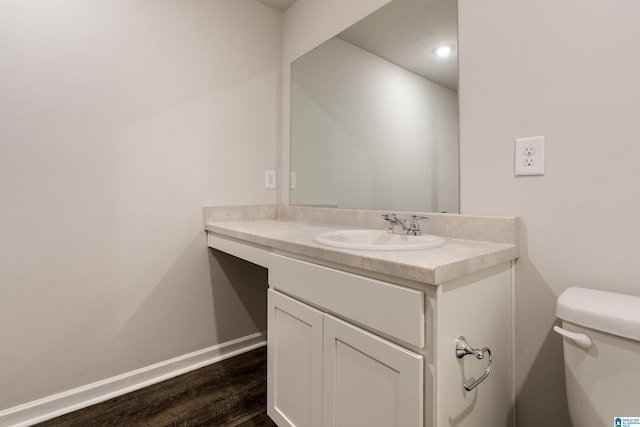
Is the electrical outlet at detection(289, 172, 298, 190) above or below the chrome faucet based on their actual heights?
above

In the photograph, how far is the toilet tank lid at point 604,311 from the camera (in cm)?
66

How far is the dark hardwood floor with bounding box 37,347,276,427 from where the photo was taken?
1.32 m

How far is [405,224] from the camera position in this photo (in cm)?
133

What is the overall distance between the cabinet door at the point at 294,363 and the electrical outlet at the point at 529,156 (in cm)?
80

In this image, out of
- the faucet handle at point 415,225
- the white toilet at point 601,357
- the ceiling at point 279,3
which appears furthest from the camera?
the ceiling at point 279,3

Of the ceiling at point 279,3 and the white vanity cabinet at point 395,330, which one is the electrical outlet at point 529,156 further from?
the ceiling at point 279,3

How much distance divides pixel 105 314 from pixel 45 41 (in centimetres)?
122

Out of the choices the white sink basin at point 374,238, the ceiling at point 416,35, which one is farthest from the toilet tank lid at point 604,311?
the ceiling at point 416,35

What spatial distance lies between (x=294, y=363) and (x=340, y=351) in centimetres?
27

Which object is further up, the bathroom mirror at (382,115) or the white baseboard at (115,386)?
the bathroom mirror at (382,115)

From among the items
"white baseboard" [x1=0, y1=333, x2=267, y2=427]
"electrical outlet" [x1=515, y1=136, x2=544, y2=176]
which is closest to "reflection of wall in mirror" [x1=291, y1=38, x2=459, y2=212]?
"electrical outlet" [x1=515, y1=136, x2=544, y2=176]

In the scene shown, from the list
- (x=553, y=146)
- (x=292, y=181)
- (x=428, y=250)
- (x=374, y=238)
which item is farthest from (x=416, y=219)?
(x=292, y=181)

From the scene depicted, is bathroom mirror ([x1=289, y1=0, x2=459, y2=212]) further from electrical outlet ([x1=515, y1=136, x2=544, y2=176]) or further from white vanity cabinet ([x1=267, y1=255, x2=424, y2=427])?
white vanity cabinet ([x1=267, y1=255, x2=424, y2=427])

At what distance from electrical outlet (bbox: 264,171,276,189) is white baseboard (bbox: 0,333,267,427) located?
97 cm
